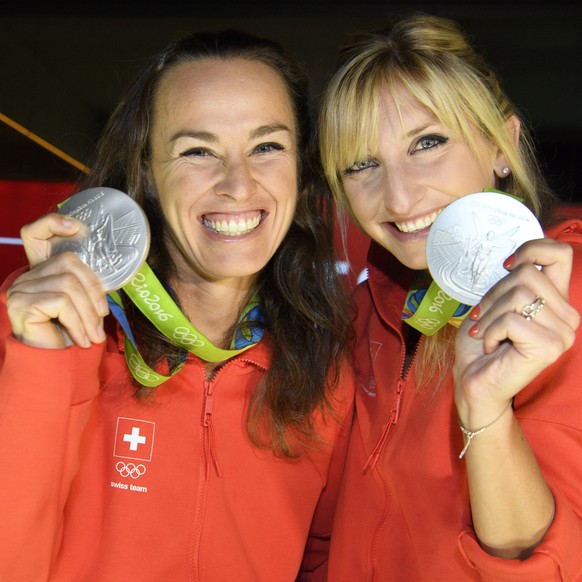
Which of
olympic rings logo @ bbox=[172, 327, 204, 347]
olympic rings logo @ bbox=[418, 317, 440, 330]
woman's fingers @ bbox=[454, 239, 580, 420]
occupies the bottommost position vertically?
olympic rings logo @ bbox=[172, 327, 204, 347]

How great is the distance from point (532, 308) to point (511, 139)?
0.74 m

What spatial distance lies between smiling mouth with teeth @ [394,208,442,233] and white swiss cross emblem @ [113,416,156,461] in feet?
2.27

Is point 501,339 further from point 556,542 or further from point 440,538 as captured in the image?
point 440,538

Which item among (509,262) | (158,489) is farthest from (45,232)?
(509,262)

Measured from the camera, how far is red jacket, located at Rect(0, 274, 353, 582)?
62.8 inches

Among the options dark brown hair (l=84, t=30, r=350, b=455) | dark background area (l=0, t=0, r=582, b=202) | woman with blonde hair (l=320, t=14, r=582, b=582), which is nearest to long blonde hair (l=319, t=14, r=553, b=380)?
woman with blonde hair (l=320, t=14, r=582, b=582)

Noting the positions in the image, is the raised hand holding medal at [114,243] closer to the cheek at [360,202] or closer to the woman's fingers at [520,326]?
the cheek at [360,202]

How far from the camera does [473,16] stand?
13.4ft

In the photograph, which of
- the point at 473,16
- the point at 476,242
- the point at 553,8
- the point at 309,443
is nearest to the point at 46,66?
the point at 473,16

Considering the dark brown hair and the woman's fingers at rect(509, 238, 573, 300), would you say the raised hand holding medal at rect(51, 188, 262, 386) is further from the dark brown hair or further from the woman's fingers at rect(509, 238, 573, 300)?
the woman's fingers at rect(509, 238, 573, 300)

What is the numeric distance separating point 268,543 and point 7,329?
719 millimetres

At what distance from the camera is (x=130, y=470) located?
176 cm

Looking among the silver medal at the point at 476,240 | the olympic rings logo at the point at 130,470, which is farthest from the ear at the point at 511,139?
the olympic rings logo at the point at 130,470

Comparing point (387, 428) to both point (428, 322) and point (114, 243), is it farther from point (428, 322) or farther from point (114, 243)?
point (114, 243)
